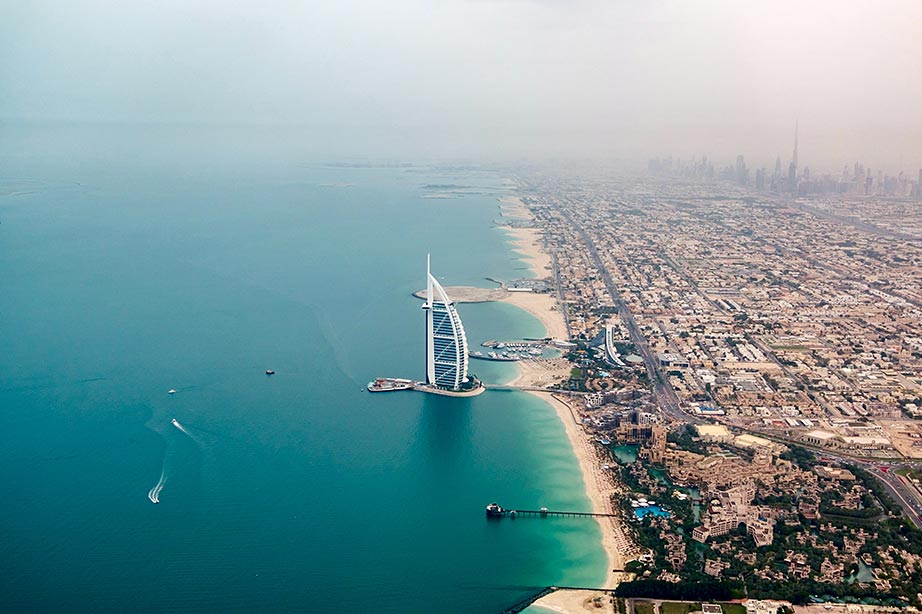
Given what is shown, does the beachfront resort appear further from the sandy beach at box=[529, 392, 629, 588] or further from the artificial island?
Answer: the artificial island

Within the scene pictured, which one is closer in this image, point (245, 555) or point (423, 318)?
point (245, 555)

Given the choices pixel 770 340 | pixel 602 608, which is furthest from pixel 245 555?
pixel 770 340

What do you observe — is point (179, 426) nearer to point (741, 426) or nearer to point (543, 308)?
point (741, 426)

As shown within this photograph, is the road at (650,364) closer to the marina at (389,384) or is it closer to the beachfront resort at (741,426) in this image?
→ the beachfront resort at (741,426)

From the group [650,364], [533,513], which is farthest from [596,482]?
[650,364]

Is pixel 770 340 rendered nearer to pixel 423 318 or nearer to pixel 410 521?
pixel 423 318

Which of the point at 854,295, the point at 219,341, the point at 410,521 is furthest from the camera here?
the point at 854,295

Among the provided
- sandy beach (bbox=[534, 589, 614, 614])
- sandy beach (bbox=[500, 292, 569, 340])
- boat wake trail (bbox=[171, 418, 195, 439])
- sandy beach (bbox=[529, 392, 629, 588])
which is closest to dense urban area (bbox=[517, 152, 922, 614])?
sandy beach (bbox=[529, 392, 629, 588])

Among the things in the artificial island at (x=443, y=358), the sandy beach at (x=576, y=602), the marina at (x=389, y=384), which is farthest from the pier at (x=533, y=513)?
the marina at (x=389, y=384)
